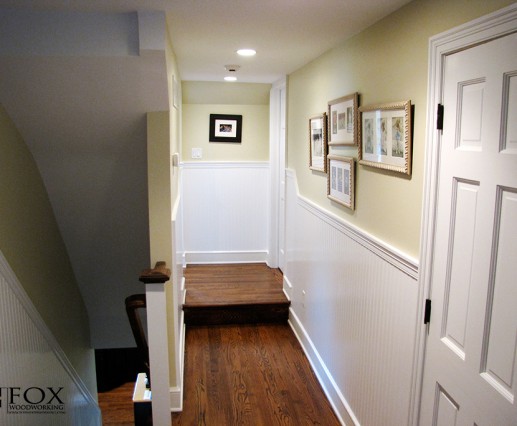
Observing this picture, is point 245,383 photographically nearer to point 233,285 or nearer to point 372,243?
point 233,285

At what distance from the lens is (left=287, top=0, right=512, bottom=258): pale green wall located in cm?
165

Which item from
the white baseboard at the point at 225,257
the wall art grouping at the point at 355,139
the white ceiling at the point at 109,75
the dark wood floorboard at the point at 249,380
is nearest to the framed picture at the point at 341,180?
the wall art grouping at the point at 355,139

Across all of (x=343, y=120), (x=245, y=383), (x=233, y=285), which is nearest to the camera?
(x=343, y=120)

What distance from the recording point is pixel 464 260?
1455mm

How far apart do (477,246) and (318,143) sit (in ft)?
5.86

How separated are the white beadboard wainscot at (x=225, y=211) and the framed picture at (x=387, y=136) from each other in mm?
2939

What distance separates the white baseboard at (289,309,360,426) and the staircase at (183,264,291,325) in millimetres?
284

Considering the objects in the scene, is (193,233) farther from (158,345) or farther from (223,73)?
(158,345)

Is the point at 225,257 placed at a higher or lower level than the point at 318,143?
lower

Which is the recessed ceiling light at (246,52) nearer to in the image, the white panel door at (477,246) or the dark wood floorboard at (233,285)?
the white panel door at (477,246)

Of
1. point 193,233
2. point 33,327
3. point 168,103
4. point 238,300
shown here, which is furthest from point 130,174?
point 193,233

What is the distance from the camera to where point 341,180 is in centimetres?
262

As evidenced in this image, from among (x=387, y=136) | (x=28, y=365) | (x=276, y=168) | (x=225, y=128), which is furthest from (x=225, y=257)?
(x=387, y=136)

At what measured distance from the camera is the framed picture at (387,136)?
182 centimetres
